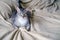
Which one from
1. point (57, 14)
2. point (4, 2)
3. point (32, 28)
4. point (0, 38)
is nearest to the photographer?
point (0, 38)

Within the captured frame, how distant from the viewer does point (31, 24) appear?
1.10 meters

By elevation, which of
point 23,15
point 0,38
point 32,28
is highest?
point 23,15

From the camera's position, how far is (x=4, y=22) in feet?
3.59

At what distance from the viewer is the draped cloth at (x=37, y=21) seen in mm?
921

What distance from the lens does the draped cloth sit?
92 cm

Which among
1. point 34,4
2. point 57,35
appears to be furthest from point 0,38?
point 34,4

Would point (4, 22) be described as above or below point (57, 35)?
above

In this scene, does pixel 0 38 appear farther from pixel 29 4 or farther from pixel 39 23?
pixel 29 4

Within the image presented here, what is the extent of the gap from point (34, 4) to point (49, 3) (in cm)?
21

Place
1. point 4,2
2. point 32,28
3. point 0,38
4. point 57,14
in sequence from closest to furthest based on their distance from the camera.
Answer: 1. point 0,38
2. point 32,28
3. point 57,14
4. point 4,2

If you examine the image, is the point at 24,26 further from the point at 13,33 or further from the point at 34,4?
the point at 34,4

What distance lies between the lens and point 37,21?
1158 mm

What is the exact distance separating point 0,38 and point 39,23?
451mm

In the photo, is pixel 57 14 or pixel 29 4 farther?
pixel 29 4
